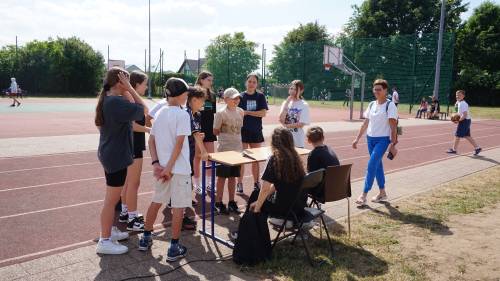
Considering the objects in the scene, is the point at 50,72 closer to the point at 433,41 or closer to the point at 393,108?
the point at 433,41

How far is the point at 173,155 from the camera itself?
4055 millimetres

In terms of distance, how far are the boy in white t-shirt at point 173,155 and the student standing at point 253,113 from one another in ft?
7.84

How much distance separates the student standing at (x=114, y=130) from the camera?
13.0ft

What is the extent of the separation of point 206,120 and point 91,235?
2.39m

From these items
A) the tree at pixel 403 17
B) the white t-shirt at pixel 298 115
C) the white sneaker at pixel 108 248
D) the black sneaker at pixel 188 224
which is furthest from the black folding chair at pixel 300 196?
the tree at pixel 403 17

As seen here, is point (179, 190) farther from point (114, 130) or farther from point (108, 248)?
point (108, 248)

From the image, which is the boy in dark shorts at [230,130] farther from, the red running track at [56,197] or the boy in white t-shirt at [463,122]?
the boy in white t-shirt at [463,122]

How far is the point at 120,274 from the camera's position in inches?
152

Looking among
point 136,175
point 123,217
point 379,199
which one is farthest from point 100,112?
point 379,199

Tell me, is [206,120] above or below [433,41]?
below

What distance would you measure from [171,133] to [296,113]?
9.46 feet

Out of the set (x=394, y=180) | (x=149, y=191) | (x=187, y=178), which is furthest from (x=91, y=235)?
(x=394, y=180)

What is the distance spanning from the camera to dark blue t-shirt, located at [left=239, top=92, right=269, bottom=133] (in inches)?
257

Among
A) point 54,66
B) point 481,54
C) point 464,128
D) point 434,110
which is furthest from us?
point 481,54
